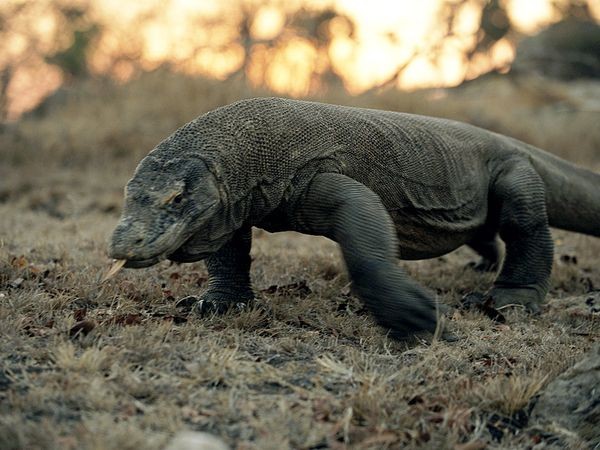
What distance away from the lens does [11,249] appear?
5.88m

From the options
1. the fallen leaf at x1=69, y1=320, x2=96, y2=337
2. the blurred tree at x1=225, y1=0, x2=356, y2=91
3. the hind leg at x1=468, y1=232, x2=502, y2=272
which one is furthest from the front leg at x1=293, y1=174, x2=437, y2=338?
the blurred tree at x1=225, y1=0, x2=356, y2=91

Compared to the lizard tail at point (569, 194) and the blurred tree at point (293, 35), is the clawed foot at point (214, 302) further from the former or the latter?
the blurred tree at point (293, 35)

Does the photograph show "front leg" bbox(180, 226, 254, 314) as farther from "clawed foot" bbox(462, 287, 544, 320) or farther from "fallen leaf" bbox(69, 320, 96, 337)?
"clawed foot" bbox(462, 287, 544, 320)

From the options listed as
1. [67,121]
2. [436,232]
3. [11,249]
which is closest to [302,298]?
[436,232]

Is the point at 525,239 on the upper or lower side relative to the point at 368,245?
lower

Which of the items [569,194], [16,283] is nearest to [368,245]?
[16,283]

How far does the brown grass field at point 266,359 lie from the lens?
278 centimetres

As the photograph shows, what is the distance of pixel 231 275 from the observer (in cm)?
452

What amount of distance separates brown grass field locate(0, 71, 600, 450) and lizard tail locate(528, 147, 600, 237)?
51cm

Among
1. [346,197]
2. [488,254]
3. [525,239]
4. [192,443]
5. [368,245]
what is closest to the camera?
[192,443]

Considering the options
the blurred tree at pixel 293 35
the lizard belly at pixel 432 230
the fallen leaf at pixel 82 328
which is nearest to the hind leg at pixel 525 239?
the lizard belly at pixel 432 230

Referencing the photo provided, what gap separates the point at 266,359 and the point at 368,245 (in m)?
0.72

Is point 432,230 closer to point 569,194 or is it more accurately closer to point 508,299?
point 508,299

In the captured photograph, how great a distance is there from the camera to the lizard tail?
18.6 feet
